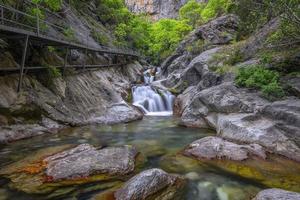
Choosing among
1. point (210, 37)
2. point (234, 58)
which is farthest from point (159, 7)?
point (234, 58)

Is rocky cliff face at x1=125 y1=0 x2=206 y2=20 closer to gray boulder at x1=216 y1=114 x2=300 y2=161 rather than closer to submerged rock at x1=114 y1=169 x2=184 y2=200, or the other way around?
gray boulder at x1=216 y1=114 x2=300 y2=161

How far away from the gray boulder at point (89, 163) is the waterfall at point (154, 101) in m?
11.0

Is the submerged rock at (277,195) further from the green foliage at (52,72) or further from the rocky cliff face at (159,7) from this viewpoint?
the rocky cliff face at (159,7)

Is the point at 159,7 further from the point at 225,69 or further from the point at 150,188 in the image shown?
the point at 150,188

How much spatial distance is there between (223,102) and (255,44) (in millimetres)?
5858

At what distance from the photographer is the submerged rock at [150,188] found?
635 centimetres

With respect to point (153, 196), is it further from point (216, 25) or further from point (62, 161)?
point (216, 25)

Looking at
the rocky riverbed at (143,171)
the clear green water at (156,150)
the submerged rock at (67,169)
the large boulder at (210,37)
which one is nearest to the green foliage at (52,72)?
the clear green water at (156,150)

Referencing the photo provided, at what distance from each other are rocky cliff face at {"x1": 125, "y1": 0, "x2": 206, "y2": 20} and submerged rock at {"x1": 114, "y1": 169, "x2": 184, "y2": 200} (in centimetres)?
8377

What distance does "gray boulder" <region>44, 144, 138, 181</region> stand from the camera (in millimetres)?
7828

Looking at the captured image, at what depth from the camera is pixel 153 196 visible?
6434 millimetres

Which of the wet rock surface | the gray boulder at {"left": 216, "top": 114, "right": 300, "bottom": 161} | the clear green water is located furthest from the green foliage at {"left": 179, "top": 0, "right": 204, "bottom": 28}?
the gray boulder at {"left": 216, "top": 114, "right": 300, "bottom": 161}

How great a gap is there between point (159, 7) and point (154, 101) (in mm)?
72658

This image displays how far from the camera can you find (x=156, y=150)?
10.9m
